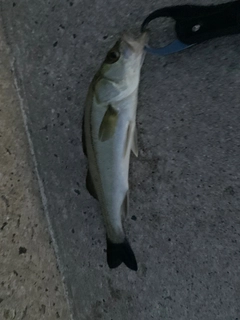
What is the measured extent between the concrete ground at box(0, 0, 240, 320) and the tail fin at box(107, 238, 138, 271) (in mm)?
40

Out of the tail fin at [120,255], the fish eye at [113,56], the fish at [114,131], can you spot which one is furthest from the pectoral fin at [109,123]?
the tail fin at [120,255]

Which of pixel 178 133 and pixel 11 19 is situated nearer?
pixel 178 133

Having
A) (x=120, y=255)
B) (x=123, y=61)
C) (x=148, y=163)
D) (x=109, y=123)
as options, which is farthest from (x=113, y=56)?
(x=120, y=255)

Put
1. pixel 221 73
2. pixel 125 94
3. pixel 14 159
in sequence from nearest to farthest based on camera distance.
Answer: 1. pixel 125 94
2. pixel 221 73
3. pixel 14 159

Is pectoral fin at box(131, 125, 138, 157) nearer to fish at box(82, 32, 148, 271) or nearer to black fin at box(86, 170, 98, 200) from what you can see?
fish at box(82, 32, 148, 271)

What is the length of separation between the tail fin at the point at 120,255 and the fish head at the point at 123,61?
43cm

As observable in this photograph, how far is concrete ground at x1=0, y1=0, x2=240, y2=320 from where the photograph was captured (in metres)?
1.28

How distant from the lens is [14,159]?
4.57 feet

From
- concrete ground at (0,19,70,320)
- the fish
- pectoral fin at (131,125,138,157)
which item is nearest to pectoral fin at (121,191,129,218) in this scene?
the fish

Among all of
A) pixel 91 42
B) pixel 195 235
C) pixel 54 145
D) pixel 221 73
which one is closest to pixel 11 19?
pixel 91 42

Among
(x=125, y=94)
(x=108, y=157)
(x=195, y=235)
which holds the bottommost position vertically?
(x=195, y=235)

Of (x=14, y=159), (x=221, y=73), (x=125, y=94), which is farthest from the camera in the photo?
(x=14, y=159)

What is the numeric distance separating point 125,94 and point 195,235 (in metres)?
0.43

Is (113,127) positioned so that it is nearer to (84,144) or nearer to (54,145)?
(84,144)
